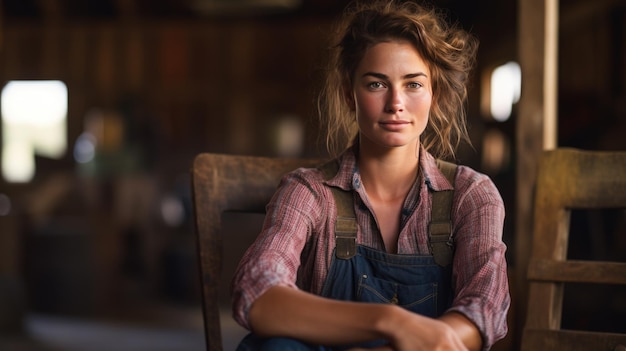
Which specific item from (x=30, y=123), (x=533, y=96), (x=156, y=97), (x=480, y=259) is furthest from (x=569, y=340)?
(x=30, y=123)

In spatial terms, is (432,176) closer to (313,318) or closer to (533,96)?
(313,318)

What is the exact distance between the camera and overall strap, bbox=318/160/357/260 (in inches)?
84.5

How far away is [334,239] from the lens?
2.17 meters

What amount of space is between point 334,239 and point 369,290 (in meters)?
0.16

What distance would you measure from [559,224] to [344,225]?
79 centimetres

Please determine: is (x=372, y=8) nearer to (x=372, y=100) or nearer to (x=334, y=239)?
(x=372, y=100)

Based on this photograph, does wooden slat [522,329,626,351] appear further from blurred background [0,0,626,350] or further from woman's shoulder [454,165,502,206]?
blurred background [0,0,626,350]

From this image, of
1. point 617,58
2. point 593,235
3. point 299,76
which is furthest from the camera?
point 299,76

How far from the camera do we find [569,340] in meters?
2.41

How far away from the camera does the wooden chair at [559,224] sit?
8.13ft

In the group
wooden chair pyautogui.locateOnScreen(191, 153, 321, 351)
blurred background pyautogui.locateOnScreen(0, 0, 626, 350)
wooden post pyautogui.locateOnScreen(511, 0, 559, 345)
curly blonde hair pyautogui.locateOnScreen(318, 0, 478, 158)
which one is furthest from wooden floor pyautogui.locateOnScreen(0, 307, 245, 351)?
curly blonde hair pyautogui.locateOnScreen(318, 0, 478, 158)

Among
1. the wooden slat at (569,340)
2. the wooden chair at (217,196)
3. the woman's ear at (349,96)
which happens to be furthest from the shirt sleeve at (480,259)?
the wooden chair at (217,196)

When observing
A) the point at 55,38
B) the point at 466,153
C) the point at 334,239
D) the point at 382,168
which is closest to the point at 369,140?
the point at 382,168

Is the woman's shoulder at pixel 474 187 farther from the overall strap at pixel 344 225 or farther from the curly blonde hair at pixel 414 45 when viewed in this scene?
the overall strap at pixel 344 225
